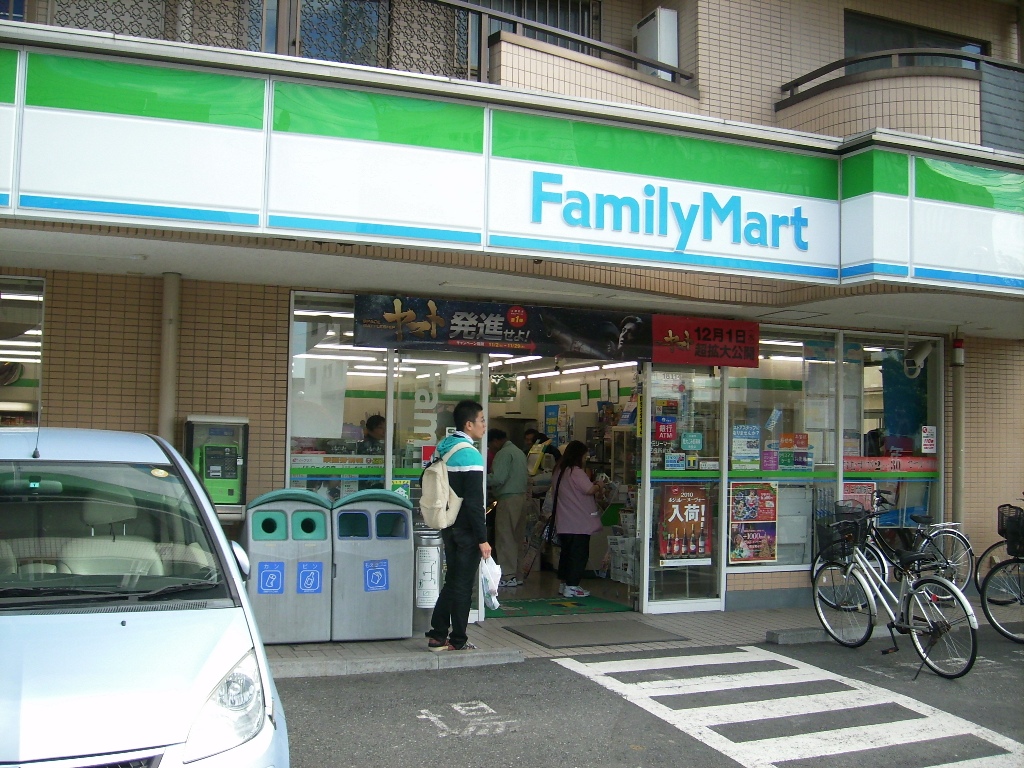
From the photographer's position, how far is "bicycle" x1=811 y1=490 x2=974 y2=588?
8539 mm

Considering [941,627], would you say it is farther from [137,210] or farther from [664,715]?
Answer: [137,210]

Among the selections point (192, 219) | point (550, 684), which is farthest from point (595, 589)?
point (192, 219)

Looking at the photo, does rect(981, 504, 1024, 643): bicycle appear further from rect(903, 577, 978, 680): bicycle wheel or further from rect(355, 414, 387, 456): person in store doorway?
rect(355, 414, 387, 456): person in store doorway

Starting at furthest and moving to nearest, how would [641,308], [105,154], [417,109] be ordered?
[641,308] < [417,109] < [105,154]

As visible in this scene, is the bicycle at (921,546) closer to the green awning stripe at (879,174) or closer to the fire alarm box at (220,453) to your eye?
the green awning stripe at (879,174)

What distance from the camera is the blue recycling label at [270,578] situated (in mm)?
7402

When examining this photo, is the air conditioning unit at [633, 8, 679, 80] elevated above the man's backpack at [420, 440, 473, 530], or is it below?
above

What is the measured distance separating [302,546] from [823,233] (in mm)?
5255

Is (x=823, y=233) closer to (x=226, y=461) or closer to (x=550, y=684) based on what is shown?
(x=550, y=684)

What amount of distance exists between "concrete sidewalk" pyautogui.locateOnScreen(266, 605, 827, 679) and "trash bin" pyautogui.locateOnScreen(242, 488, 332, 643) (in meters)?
0.17

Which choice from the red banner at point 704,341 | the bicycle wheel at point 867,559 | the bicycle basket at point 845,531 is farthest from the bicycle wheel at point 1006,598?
the red banner at point 704,341

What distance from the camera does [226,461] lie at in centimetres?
793

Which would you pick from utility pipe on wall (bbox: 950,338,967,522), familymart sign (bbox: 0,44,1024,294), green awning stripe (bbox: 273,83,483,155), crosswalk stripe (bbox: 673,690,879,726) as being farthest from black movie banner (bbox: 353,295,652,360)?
utility pipe on wall (bbox: 950,338,967,522)

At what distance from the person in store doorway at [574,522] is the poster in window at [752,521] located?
5.04ft
